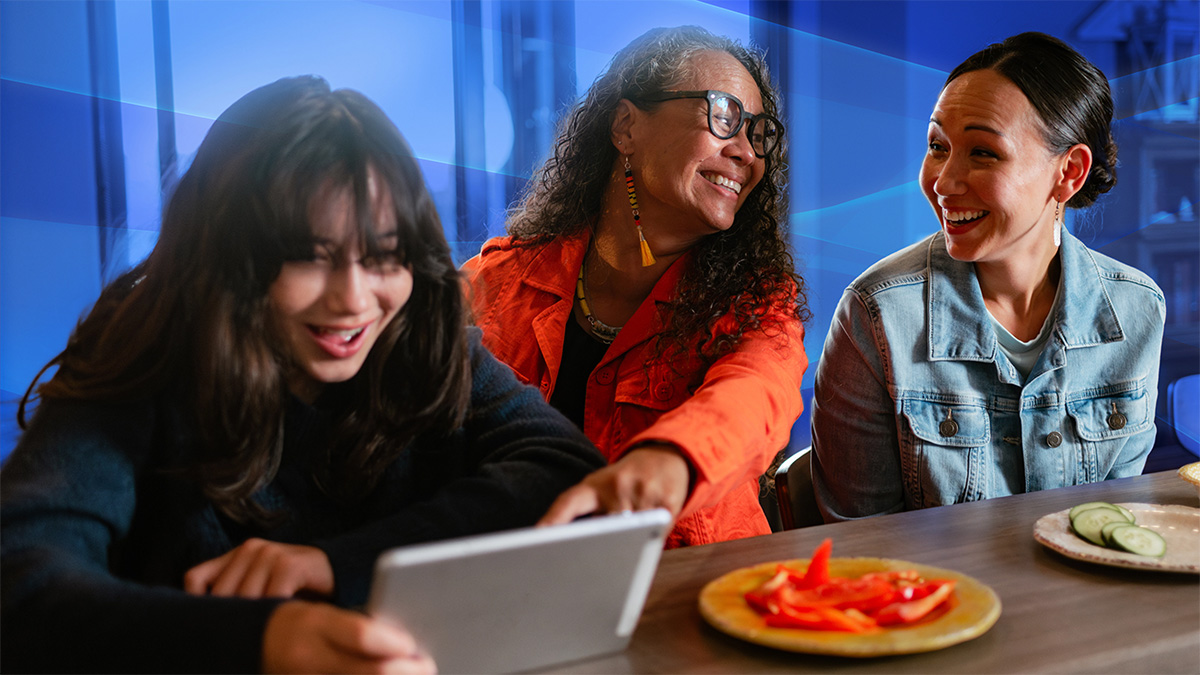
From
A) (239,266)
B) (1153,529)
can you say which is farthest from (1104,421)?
(239,266)

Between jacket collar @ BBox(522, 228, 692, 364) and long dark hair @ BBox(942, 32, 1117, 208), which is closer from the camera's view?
jacket collar @ BBox(522, 228, 692, 364)

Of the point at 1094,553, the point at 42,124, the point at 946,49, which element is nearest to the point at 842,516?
the point at 1094,553

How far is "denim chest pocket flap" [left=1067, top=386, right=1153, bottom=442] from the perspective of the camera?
1.79 meters

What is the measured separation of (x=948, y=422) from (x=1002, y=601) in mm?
835

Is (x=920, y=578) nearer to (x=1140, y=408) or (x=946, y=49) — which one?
(x=1140, y=408)

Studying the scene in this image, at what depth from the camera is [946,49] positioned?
144 inches

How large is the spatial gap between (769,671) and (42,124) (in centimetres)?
232

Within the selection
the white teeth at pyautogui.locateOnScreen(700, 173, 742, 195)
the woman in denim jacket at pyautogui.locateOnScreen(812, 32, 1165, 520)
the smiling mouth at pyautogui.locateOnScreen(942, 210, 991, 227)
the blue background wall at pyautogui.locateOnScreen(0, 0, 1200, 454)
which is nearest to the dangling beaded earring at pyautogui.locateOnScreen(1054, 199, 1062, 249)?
the woman in denim jacket at pyautogui.locateOnScreen(812, 32, 1165, 520)

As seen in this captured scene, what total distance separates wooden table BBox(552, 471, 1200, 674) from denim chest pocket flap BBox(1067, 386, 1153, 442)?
1.60 feet

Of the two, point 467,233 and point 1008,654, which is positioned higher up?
point 467,233

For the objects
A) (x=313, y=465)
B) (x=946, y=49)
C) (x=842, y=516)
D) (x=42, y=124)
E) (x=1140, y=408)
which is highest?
(x=946, y=49)

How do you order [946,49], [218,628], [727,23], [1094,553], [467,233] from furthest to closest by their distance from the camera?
[946,49], [727,23], [467,233], [1094,553], [218,628]

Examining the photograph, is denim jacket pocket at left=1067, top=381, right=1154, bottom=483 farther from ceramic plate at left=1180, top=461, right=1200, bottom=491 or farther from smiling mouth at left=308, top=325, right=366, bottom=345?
smiling mouth at left=308, top=325, right=366, bottom=345

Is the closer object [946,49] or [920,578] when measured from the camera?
[920,578]
